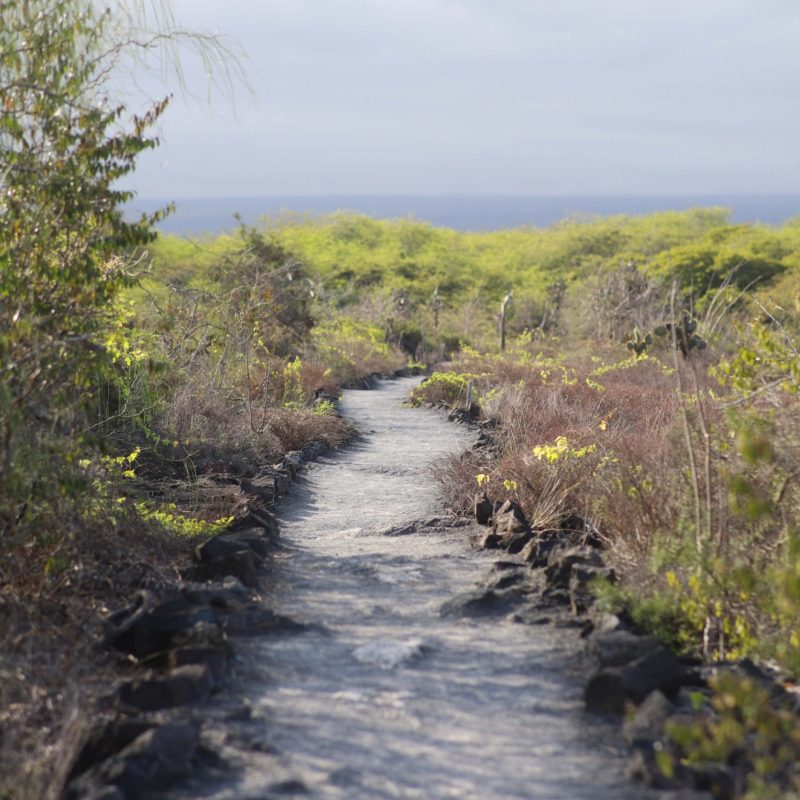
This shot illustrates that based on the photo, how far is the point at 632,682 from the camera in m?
4.34

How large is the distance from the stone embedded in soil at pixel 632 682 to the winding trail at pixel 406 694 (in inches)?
3.7

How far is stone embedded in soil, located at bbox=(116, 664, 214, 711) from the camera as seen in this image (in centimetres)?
409

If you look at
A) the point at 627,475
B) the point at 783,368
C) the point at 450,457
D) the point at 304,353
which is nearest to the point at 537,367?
the point at 304,353

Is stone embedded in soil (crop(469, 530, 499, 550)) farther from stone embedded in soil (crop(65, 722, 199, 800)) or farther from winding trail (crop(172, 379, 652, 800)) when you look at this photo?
stone embedded in soil (crop(65, 722, 199, 800))

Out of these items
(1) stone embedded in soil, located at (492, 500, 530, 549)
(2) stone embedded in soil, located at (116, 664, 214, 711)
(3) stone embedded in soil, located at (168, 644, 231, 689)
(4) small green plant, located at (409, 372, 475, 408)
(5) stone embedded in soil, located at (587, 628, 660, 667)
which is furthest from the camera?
(4) small green plant, located at (409, 372, 475, 408)

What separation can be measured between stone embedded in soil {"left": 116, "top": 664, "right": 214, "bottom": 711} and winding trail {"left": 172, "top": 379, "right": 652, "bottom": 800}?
0.23 metres

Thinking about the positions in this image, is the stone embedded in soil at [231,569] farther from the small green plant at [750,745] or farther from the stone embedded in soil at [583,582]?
the small green plant at [750,745]

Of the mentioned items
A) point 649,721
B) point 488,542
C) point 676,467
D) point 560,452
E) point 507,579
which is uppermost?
point 676,467

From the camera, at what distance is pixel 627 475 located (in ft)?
22.5

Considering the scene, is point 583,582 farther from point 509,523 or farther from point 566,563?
point 509,523

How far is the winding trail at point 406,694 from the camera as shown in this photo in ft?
12.1

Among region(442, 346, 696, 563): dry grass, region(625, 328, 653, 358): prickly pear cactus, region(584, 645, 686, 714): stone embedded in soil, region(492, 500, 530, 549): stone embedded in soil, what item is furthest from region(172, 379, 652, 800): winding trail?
region(625, 328, 653, 358): prickly pear cactus

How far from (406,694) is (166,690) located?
96 centimetres

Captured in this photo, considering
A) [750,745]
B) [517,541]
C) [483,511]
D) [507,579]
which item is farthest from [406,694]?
[483,511]
